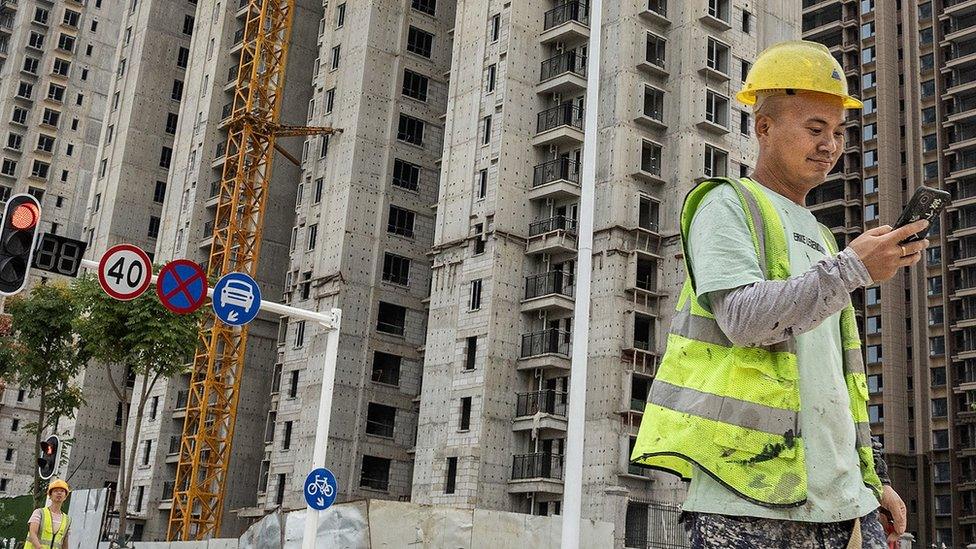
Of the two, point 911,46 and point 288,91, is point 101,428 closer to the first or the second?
point 288,91

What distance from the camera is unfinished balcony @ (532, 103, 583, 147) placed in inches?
2181

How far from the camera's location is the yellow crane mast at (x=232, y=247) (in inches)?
2569

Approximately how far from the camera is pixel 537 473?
167 ft

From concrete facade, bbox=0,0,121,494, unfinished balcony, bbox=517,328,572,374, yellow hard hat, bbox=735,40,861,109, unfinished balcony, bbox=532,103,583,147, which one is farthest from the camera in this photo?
concrete facade, bbox=0,0,121,494

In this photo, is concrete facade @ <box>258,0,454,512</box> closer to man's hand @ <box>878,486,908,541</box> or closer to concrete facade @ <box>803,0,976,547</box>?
concrete facade @ <box>803,0,976,547</box>

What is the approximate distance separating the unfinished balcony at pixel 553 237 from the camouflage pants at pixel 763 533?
50216mm

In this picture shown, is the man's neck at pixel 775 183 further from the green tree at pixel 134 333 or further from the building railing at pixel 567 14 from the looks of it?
the building railing at pixel 567 14

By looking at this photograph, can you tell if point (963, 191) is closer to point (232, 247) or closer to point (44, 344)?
point (232, 247)

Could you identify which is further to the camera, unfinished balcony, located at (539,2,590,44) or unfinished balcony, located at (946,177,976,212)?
unfinished balcony, located at (946,177,976,212)

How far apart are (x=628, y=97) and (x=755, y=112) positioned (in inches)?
2020

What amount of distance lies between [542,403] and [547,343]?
2833 millimetres

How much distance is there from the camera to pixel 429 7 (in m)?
70.2

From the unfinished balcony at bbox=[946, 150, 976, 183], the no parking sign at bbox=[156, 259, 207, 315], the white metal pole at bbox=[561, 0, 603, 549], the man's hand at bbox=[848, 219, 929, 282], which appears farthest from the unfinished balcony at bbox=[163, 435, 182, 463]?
the man's hand at bbox=[848, 219, 929, 282]

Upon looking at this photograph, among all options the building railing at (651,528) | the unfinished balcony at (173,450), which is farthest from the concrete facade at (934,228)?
the unfinished balcony at (173,450)
